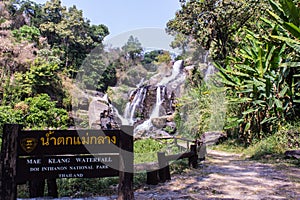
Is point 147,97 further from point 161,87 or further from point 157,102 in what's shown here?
point 161,87

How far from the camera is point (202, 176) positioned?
519 centimetres

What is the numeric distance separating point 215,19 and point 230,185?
8.52 metres

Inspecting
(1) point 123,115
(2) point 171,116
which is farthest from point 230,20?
(1) point 123,115

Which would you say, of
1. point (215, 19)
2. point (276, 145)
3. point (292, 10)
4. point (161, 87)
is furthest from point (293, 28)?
point (161, 87)

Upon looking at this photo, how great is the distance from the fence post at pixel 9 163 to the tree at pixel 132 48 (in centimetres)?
481

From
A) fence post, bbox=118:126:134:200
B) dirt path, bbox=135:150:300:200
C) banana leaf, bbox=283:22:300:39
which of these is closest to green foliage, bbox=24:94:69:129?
dirt path, bbox=135:150:300:200

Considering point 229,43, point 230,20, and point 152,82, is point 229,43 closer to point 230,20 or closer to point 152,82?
point 230,20

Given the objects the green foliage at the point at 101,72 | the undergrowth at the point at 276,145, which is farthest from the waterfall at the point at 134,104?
the undergrowth at the point at 276,145

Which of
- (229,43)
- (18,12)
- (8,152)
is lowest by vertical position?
(8,152)

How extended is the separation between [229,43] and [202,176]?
30.1 feet

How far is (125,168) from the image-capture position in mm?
3410

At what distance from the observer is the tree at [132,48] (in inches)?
303

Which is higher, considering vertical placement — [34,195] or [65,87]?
[65,87]

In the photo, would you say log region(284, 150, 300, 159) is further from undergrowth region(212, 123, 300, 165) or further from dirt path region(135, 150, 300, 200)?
dirt path region(135, 150, 300, 200)
